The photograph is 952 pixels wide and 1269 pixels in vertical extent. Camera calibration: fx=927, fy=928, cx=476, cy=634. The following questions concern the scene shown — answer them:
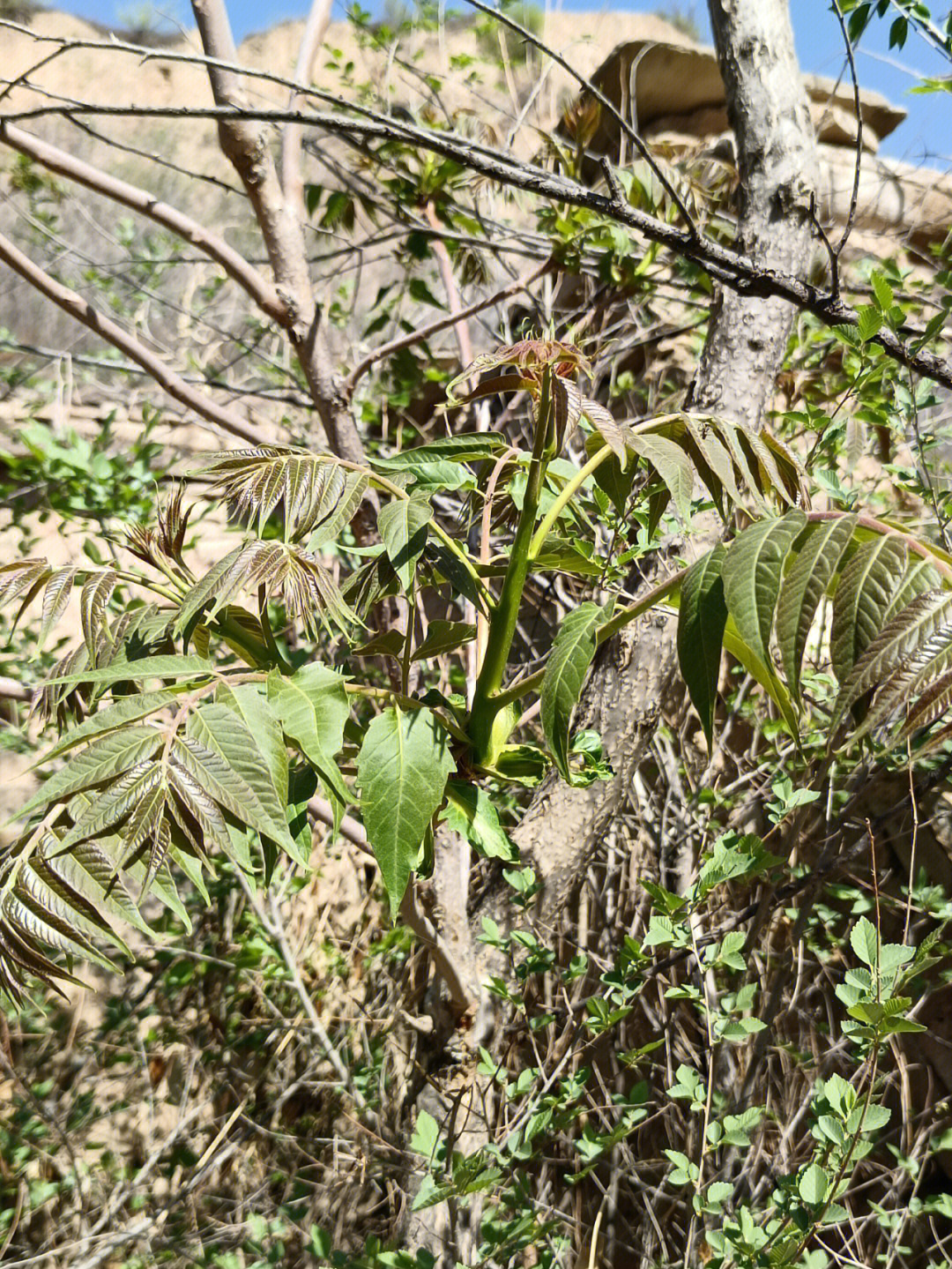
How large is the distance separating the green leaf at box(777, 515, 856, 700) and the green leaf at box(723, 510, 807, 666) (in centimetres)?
2

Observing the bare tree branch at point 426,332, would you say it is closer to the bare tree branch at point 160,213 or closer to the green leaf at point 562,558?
the bare tree branch at point 160,213

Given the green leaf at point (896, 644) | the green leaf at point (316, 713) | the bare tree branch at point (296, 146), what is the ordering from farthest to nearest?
the bare tree branch at point (296, 146) → the green leaf at point (316, 713) → the green leaf at point (896, 644)

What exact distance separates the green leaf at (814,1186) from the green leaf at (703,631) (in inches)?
33.1

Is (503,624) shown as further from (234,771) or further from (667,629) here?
(667,629)

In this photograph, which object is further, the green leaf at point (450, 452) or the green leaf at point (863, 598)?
the green leaf at point (450, 452)

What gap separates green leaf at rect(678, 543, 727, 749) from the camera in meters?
0.89

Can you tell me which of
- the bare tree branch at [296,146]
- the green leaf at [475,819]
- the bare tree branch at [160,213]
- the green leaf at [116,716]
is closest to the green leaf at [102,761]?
the green leaf at [116,716]

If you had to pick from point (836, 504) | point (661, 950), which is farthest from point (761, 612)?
point (661, 950)

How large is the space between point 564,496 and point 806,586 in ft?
1.11

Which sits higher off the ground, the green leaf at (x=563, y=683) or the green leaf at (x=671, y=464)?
the green leaf at (x=671, y=464)

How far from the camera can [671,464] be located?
1005mm

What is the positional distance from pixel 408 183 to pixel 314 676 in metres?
2.08

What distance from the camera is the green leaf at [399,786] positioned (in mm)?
948

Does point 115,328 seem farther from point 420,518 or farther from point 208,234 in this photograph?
point 420,518
